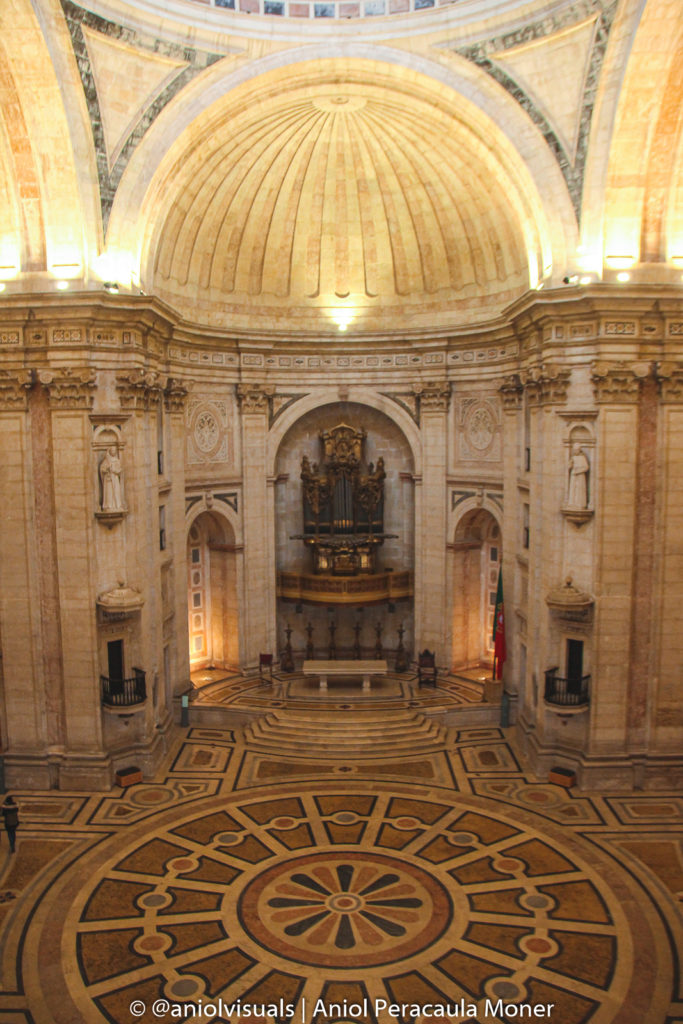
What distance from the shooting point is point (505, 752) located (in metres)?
22.5

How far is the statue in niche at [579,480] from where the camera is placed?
1972cm

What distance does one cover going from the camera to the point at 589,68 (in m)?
19.0

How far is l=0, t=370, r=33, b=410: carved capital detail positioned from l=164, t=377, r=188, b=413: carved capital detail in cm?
469

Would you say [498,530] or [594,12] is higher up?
[594,12]

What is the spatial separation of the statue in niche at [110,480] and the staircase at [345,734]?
783cm

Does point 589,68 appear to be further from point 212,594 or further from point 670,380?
point 212,594

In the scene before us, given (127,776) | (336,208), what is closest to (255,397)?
(336,208)

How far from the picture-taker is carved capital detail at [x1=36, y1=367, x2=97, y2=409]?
1947cm

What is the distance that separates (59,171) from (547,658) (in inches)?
668

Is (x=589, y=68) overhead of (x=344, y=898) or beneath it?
overhead

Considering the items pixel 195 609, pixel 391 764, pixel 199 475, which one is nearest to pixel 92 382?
pixel 199 475

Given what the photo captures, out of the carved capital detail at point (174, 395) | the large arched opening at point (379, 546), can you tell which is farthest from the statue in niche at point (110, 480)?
the large arched opening at point (379, 546)

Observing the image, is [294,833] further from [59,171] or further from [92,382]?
[59,171]

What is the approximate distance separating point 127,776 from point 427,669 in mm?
10769
